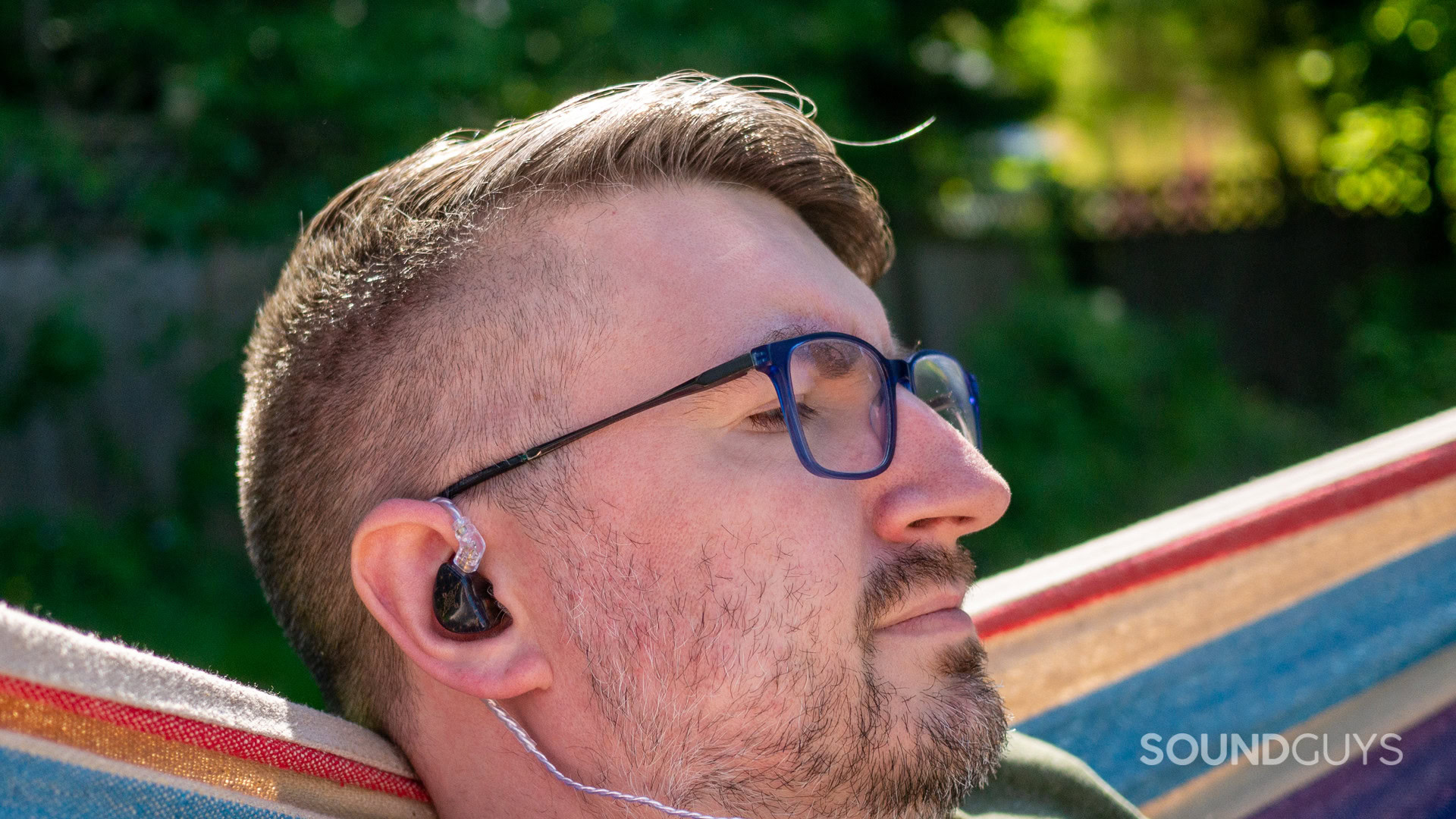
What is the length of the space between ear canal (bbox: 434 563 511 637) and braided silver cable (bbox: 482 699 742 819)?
0.10 metres

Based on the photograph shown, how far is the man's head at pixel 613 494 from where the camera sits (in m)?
1.53

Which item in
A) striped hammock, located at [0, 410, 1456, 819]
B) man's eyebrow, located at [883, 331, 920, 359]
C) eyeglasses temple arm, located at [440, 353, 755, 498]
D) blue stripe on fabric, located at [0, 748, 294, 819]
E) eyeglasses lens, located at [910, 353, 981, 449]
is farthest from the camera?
striped hammock, located at [0, 410, 1456, 819]

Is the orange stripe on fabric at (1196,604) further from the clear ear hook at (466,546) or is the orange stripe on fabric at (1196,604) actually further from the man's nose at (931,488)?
the clear ear hook at (466,546)

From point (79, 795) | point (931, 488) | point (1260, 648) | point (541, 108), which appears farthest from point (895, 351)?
point (541, 108)

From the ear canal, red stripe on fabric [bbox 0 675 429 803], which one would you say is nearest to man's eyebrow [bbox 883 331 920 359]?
the ear canal

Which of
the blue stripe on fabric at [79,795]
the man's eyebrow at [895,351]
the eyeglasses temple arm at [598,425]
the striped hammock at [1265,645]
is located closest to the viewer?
the blue stripe on fabric at [79,795]

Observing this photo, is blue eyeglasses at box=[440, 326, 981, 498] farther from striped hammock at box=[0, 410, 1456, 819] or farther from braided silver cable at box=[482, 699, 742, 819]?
striped hammock at box=[0, 410, 1456, 819]

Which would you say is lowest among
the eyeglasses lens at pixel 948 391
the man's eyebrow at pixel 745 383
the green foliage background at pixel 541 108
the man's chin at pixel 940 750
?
the green foliage background at pixel 541 108

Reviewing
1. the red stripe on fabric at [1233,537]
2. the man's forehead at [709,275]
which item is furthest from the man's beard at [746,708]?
the red stripe on fabric at [1233,537]

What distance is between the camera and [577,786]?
1.52 meters

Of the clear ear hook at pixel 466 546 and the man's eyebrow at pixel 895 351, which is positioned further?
the man's eyebrow at pixel 895 351

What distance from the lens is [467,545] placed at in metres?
1.58

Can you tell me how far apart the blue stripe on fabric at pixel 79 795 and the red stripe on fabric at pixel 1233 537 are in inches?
53.0

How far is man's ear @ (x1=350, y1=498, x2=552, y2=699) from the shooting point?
156cm
